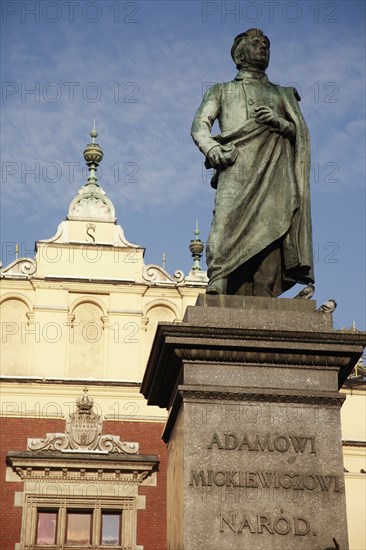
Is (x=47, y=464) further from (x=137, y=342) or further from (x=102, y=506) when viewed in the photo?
(x=137, y=342)

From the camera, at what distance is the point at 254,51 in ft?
24.7

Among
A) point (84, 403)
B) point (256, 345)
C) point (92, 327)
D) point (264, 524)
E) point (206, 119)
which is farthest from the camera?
point (92, 327)

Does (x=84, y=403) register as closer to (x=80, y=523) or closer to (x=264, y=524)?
(x=80, y=523)

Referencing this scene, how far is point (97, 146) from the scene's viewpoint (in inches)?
977

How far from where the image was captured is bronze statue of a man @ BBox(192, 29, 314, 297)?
7.02m

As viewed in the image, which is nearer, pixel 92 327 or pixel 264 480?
pixel 264 480

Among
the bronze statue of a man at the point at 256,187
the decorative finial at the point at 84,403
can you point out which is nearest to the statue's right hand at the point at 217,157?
the bronze statue of a man at the point at 256,187

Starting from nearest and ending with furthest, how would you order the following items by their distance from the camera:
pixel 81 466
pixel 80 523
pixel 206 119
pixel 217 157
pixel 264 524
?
pixel 264 524 → pixel 217 157 → pixel 206 119 → pixel 80 523 → pixel 81 466

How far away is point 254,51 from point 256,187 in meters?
1.03

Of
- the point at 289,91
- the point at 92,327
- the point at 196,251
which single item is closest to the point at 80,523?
the point at 92,327

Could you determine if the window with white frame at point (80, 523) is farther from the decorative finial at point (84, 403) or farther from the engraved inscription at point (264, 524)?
the engraved inscription at point (264, 524)

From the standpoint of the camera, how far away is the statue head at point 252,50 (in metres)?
7.54

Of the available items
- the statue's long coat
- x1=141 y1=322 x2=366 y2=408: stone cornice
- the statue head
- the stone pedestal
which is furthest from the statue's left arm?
x1=141 y1=322 x2=366 y2=408: stone cornice

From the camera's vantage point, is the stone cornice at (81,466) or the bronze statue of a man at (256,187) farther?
the stone cornice at (81,466)
